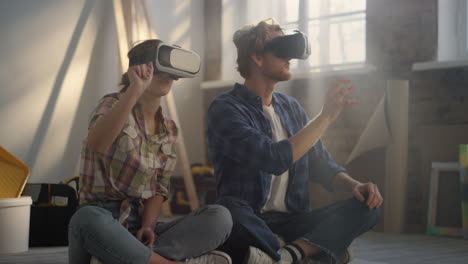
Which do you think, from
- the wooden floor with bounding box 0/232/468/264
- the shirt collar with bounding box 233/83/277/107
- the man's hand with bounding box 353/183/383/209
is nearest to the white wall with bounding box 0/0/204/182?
the wooden floor with bounding box 0/232/468/264

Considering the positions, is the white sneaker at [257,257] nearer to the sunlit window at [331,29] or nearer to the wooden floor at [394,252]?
the wooden floor at [394,252]

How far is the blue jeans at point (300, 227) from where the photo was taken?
1.55m

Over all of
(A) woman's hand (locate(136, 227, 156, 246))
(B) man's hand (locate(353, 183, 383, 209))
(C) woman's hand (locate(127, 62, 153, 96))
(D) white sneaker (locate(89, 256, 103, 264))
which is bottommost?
(D) white sneaker (locate(89, 256, 103, 264))

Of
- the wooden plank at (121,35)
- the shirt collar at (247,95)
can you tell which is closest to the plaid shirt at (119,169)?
the shirt collar at (247,95)

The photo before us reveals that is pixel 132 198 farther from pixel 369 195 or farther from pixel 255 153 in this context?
pixel 369 195

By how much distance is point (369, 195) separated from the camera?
1.56 meters

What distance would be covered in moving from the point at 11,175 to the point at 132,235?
3.94 feet

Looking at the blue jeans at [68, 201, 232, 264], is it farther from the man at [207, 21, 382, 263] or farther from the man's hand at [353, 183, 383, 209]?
the man's hand at [353, 183, 383, 209]

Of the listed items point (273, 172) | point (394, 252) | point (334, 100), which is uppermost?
point (334, 100)

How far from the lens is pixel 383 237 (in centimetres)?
292

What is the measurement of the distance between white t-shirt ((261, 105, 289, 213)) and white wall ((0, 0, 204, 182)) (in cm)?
198

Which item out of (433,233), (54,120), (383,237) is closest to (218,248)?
(383,237)

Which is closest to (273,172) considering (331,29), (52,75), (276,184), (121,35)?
(276,184)

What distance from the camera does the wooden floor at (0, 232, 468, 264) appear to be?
2.15 metres
